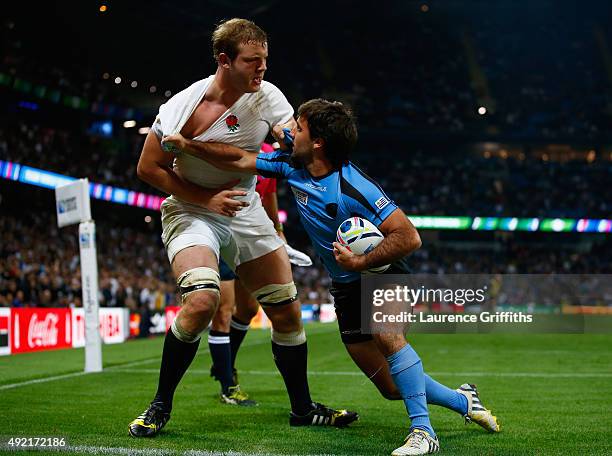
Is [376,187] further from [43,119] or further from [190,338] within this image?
[43,119]

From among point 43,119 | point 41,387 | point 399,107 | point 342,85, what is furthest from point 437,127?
point 41,387

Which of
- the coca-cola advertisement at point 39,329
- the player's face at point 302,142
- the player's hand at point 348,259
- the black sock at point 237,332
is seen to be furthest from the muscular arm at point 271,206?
the coca-cola advertisement at point 39,329

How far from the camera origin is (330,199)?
15.7 feet

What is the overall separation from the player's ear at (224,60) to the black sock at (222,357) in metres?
2.69

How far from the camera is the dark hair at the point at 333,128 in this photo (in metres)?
4.78

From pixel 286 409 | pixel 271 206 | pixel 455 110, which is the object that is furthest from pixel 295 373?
pixel 455 110

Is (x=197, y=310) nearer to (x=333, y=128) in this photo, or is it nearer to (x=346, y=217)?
(x=346, y=217)

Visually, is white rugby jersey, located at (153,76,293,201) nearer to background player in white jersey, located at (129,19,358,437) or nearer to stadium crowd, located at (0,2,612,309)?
background player in white jersey, located at (129,19,358,437)

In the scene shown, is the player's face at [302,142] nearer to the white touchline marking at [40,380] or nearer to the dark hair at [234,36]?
the dark hair at [234,36]

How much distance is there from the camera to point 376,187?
4684mm

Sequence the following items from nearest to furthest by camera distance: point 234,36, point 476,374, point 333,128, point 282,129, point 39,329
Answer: point 333,128 → point 234,36 → point 282,129 → point 476,374 → point 39,329

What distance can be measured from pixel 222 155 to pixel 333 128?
90cm

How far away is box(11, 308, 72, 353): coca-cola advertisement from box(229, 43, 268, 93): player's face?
10072mm

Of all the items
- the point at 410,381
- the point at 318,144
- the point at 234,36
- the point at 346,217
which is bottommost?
the point at 410,381
